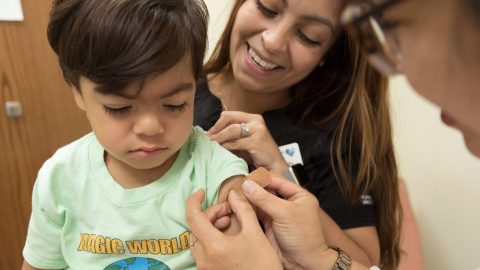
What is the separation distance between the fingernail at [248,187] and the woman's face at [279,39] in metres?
0.44

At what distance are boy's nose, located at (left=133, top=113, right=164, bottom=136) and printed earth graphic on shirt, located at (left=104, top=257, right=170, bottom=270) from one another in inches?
10.7

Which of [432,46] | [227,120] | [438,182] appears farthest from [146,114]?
[438,182]

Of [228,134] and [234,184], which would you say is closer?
[234,184]

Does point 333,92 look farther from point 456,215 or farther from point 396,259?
point 456,215

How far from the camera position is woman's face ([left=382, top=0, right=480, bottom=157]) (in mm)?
372

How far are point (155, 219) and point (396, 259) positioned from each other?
3.06 ft

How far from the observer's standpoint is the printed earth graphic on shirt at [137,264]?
2.57 ft

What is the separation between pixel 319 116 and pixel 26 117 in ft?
4.36

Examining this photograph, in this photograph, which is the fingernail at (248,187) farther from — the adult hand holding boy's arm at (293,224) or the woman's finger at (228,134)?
the woman's finger at (228,134)

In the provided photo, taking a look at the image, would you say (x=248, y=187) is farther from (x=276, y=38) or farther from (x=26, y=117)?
(x=26, y=117)

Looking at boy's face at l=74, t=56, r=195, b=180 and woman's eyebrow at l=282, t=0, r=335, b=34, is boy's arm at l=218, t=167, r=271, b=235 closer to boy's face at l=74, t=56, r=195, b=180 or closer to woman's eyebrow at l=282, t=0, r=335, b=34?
boy's face at l=74, t=56, r=195, b=180

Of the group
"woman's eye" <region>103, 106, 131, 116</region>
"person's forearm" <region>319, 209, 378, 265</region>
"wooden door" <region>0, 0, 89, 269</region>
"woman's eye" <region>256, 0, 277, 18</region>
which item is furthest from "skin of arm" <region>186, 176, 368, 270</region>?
"wooden door" <region>0, 0, 89, 269</region>

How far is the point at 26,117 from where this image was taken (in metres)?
1.76

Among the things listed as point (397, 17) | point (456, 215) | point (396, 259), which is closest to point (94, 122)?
point (397, 17)
